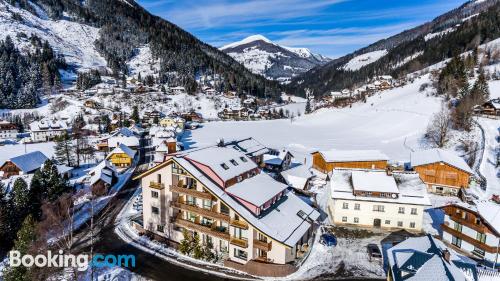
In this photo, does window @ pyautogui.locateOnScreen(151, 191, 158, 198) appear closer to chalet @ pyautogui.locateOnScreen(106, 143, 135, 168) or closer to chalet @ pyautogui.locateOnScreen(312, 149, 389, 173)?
chalet @ pyautogui.locateOnScreen(312, 149, 389, 173)

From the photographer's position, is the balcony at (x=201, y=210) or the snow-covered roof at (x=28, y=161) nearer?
the balcony at (x=201, y=210)

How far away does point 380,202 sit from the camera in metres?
43.0

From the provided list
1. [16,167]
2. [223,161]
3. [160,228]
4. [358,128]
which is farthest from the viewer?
[358,128]

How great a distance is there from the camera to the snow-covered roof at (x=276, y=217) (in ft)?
105

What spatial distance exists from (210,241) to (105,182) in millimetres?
33189

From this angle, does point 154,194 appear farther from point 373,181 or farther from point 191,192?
point 373,181

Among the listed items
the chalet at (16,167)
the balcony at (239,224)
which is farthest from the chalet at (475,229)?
the chalet at (16,167)

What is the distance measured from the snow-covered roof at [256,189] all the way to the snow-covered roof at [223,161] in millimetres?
1372

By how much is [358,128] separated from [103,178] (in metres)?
97.5

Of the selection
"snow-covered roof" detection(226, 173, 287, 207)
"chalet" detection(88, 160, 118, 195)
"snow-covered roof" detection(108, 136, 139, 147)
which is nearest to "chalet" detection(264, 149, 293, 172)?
"snow-covered roof" detection(226, 173, 287, 207)

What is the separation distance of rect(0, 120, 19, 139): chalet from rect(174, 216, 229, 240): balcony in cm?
12117

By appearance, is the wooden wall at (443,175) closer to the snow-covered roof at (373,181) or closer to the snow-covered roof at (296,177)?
the snow-covered roof at (373,181)

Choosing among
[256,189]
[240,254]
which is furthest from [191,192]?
[240,254]

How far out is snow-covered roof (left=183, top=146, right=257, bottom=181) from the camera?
35219 millimetres
